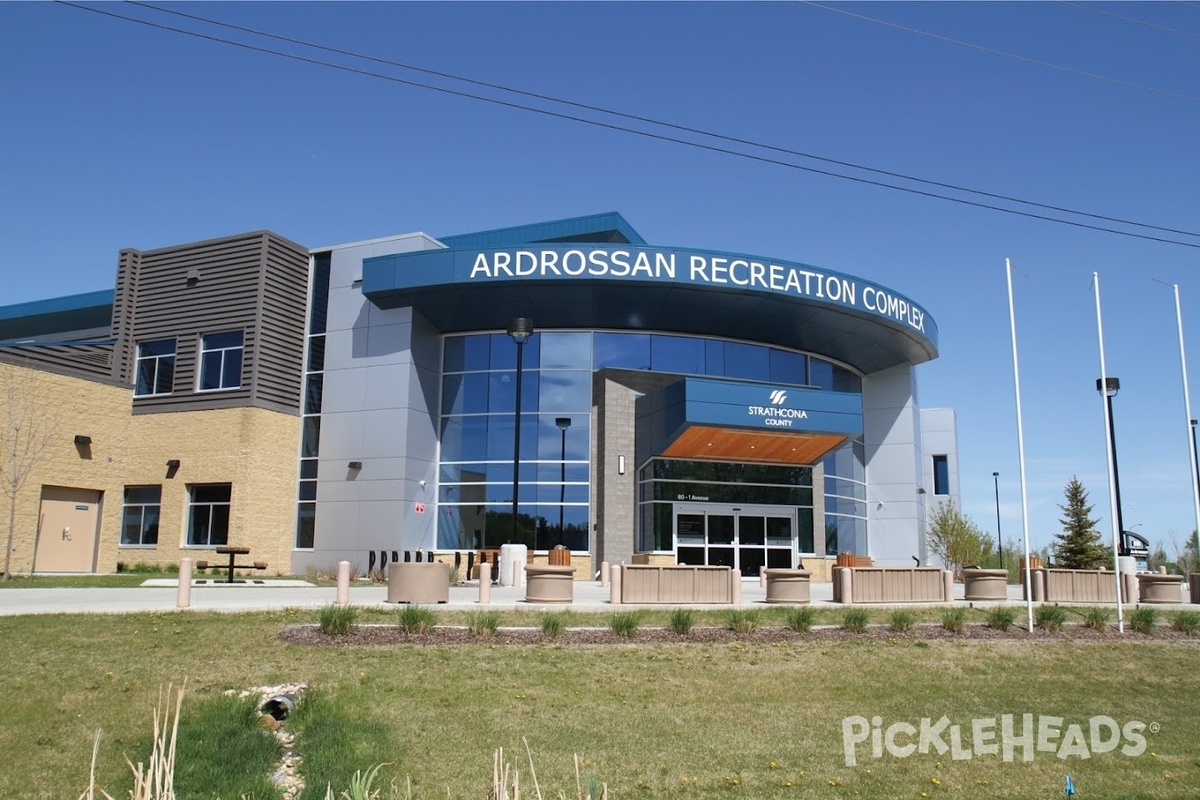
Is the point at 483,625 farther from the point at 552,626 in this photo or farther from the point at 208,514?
the point at 208,514

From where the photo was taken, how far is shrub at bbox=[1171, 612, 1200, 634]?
1864 centimetres

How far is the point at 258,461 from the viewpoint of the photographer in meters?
32.4

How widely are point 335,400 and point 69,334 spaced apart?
21.1 metres

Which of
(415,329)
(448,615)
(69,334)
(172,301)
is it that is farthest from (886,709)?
(69,334)

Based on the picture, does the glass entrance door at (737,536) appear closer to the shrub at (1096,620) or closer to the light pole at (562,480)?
the light pole at (562,480)

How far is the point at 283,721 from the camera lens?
10.8m

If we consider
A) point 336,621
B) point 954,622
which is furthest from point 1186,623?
point 336,621

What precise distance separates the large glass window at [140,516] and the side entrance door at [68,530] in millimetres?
1067

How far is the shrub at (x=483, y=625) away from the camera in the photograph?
593 inches

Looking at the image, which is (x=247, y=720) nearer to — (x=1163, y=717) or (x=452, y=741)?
(x=452, y=741)

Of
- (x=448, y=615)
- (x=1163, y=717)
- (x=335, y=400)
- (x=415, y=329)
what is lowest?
(x=1163, y=717)

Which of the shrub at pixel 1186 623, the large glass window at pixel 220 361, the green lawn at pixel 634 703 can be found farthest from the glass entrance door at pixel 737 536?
the green lawn at pixel 634 703

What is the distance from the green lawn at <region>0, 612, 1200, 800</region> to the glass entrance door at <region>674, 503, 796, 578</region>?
16.8 meters

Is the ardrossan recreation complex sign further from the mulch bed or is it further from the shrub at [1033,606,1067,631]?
the mulch bed
